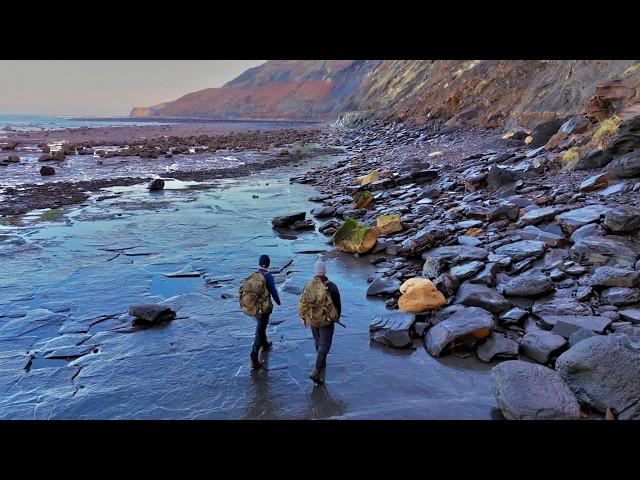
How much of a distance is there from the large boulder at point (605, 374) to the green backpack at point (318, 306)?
261 centimetres

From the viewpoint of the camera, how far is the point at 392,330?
6516mm

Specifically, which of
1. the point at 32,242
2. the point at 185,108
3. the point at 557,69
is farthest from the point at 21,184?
the point at 185,108

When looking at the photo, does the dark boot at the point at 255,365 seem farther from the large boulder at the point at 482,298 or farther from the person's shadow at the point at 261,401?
the large boulder at the point at 482,298

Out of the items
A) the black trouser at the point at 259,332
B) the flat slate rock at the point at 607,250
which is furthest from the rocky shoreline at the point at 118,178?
the flat slate rock at the point at 607,250

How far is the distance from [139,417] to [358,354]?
286cm

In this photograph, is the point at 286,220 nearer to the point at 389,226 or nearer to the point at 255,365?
the point at 389,226

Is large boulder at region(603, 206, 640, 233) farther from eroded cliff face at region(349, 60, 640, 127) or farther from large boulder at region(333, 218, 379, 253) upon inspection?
eroded cliff face at region(349, 60, 640, 127)

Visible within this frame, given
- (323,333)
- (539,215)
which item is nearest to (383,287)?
(323,333)

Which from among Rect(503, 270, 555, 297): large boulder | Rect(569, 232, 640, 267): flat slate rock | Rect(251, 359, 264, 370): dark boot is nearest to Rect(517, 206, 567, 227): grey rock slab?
Rect(569, 232, 640, 267): flat slate rock

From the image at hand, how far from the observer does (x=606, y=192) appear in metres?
9.68

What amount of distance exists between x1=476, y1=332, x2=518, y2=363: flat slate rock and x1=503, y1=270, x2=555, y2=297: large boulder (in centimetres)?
125

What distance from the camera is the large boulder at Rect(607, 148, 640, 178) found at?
9.78 m
